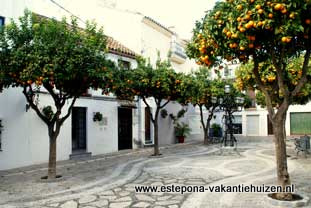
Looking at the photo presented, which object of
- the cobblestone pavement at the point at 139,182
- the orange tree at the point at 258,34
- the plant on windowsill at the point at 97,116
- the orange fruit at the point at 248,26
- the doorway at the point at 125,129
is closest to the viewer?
the orange tree at the point at 258,34

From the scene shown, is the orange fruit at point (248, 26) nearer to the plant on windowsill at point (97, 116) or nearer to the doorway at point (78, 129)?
the doorway at point (78, 129)

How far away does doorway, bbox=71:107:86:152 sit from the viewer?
16109 mm

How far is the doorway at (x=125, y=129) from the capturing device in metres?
19.2

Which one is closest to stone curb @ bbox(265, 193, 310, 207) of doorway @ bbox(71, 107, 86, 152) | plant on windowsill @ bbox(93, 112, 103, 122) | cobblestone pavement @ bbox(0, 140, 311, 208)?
cobblestone pavement @ bbox(0, 140, 311, 208)

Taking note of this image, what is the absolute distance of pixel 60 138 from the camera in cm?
1468

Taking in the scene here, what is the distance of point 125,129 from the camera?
1969 centimetres

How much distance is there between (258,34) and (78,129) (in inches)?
483

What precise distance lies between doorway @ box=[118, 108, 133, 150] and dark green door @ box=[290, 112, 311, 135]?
20.8 m

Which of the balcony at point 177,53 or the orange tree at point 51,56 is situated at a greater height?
the balcony at point 177,53

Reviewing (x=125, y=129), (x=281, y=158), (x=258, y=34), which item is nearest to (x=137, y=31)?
(x=125, y=129)

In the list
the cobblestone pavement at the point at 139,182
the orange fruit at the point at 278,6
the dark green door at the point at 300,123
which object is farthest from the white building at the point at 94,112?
the dark green door at the point at 300,123

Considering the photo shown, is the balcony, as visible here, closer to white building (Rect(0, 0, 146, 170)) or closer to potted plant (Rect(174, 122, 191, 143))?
potted plant (Rect(174, 122, 191, 143))

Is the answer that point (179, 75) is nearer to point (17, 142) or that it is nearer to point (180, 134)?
point (17, 142)

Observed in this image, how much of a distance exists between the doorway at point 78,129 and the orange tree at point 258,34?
400 inches
